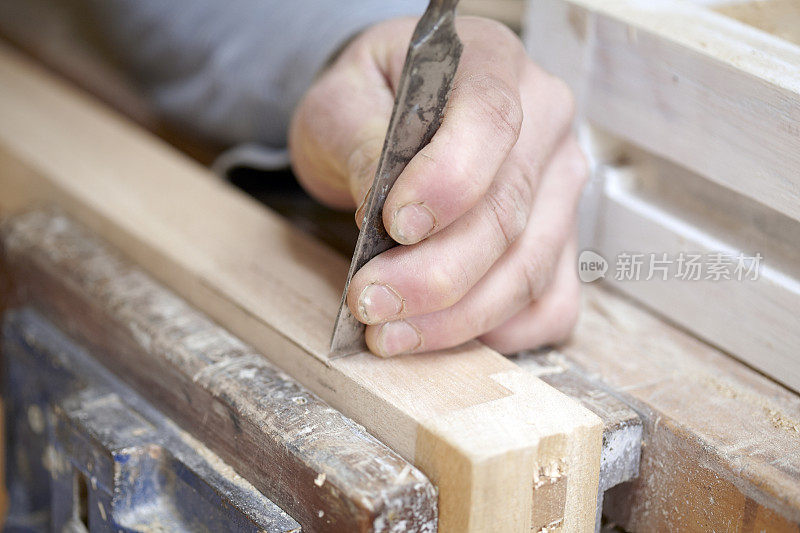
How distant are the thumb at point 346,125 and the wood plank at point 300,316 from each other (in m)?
0.09

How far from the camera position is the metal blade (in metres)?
0.51

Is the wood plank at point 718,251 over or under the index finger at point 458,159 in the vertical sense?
under

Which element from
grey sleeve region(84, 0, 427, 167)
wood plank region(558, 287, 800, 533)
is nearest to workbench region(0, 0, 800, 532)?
wood plank region(558, 287, 800, 533)

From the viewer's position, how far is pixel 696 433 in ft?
1.95

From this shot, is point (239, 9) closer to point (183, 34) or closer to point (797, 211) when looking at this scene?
point (183, 34)

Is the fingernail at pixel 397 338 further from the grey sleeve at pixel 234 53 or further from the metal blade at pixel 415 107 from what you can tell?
the grey sleeve at pixel 234 53

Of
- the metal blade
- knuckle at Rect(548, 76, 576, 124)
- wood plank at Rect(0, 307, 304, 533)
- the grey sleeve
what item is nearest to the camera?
the metal blade

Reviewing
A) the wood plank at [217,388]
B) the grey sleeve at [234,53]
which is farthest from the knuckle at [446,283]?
the grey sleeve at [234,53]

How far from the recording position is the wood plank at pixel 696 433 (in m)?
0.56

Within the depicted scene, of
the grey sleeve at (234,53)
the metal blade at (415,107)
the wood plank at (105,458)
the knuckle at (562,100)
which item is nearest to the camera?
the metal blade at (415,107)

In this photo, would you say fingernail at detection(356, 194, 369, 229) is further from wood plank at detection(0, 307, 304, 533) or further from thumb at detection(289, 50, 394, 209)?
wood plank at detection(0, 307, 304, 533)

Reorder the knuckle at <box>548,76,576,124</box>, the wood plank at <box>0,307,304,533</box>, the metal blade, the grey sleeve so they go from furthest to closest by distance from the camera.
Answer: the grey sleeve → the knuckle at <box>548,76,576,124</box> → the wood plank at <box>0,307,304,533</box> → the metal blade

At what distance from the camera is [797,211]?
2.07 ft

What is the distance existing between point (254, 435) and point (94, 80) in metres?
1.06
